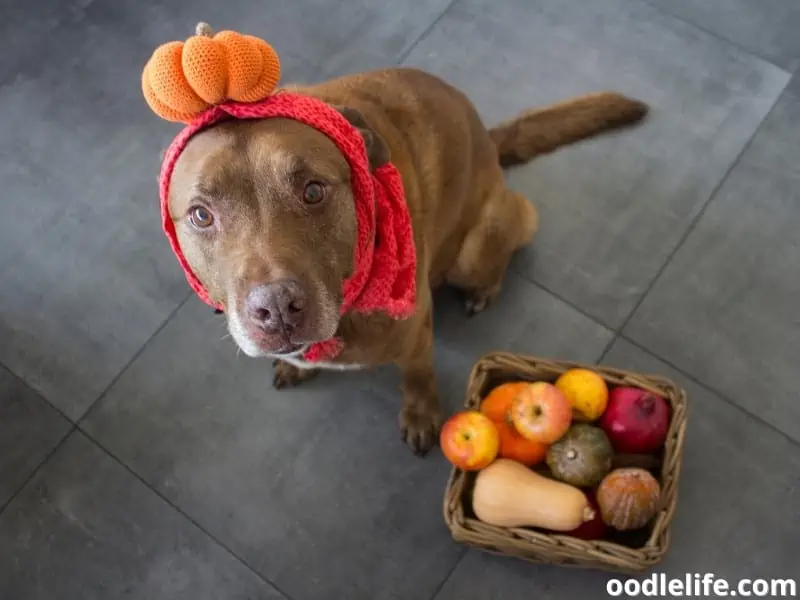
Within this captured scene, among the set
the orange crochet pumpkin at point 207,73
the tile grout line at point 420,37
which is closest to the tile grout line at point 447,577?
the orange crochet pumpkin at point 207,73

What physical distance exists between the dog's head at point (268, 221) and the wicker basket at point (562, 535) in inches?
28.7

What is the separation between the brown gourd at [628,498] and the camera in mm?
2027

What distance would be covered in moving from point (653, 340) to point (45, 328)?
211cm

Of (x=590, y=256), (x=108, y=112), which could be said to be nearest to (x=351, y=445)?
(x=590, y=256)

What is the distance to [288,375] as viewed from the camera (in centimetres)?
262

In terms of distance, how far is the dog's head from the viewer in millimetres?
1578

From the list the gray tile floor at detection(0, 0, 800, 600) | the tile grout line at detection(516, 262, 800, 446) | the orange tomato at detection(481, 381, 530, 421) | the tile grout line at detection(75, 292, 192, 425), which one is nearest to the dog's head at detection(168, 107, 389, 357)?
the orange tomato at detection(481, 381, 530, 421)

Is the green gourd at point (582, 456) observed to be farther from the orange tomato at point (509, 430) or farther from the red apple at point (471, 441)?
the red apple at point (471, 441)

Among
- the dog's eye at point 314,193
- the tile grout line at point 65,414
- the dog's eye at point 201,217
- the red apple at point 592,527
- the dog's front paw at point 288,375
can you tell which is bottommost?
the tile grout line at point 65,414

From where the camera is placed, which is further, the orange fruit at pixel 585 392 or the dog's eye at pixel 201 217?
the orange fruit at pixel 585 392

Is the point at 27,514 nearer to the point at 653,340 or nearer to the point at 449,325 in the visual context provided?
the point at 449,325

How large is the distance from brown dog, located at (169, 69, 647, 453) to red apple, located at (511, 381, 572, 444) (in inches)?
13.0

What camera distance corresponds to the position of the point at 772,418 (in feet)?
8.35

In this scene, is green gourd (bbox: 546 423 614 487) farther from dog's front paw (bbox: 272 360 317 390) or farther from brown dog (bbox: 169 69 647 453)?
dog's front paw (bbox: 272 360 317 390)
